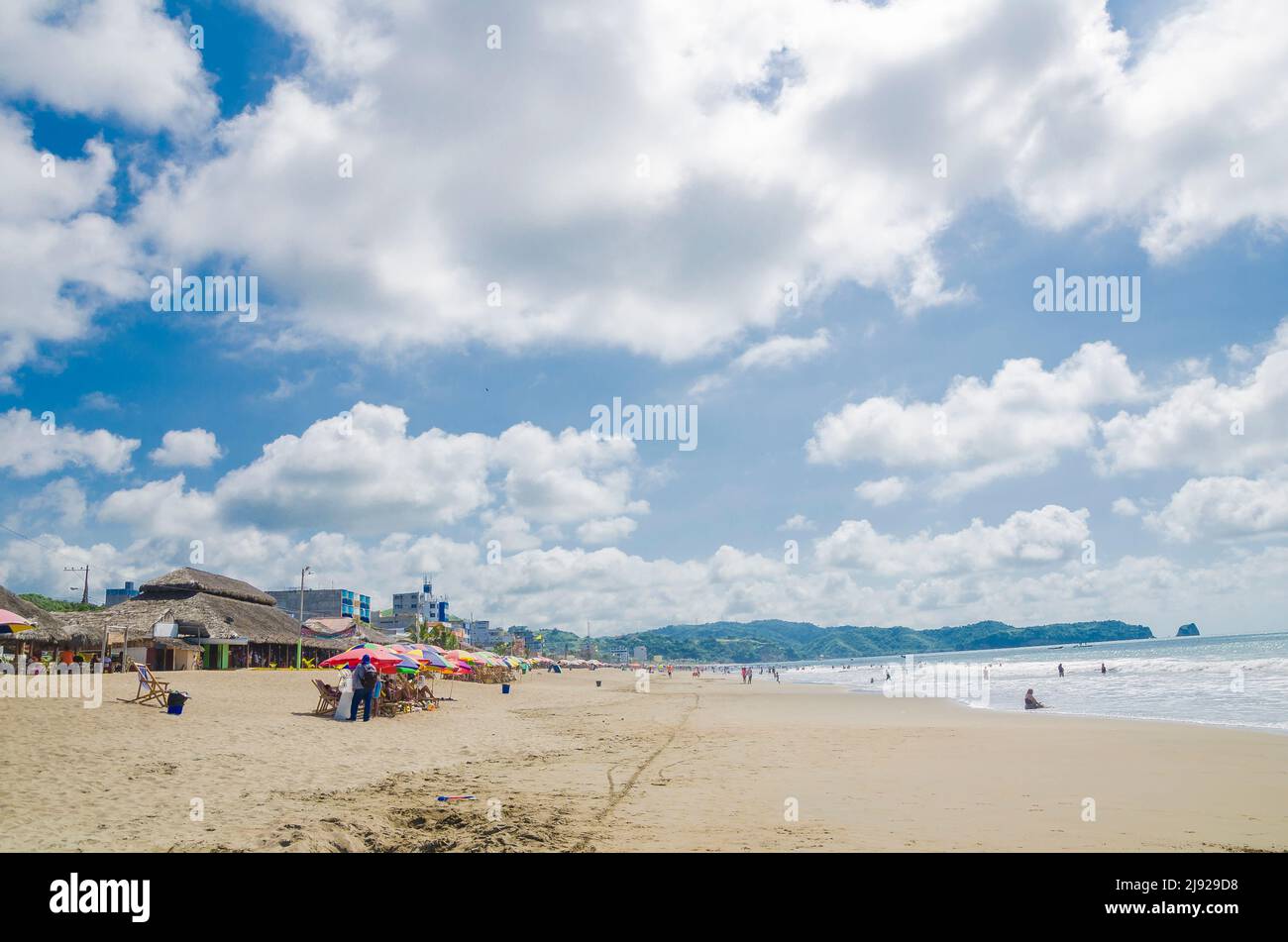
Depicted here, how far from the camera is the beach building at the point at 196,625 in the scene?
36.2 meters

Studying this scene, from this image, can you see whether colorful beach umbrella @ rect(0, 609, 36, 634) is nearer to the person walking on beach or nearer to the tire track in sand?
the person walking on beach

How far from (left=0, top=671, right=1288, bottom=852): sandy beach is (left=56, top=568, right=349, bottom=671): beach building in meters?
20.5

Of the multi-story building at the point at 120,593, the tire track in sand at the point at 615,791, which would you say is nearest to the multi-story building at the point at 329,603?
the multi-story building at the point at 120,593

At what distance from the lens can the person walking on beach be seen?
18.6 m

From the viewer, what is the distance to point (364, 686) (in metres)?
18.6

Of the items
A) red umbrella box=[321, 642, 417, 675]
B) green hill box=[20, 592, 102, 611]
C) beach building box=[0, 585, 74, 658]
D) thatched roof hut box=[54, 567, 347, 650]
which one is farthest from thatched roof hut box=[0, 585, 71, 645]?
green hill box=[20, 592, 102, 611]

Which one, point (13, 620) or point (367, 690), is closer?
point (367, 690)

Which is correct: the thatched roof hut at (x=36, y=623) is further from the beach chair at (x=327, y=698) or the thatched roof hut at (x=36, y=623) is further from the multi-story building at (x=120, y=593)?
the multi-story building at (x=120, y=593)

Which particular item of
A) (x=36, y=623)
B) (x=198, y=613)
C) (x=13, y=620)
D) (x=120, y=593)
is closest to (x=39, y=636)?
(x=36, y=623)

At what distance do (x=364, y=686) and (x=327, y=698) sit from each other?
1.28 m

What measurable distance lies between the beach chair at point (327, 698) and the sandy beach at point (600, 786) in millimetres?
446

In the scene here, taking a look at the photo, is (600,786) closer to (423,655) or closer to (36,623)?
(423,655)
